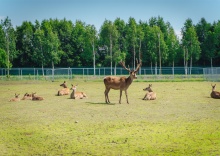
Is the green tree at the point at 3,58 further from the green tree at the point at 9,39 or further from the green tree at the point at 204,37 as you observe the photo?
the green tree at the point at 204,37

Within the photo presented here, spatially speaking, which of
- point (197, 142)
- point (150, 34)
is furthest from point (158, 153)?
point (150, 34)

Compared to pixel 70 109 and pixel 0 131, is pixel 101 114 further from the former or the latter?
pixel 0 131

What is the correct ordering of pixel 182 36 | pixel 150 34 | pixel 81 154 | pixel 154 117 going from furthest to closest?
pixel 182 36, pixel 150 34, pixel 154 117, pixel 81 154

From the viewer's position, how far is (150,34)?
228ft

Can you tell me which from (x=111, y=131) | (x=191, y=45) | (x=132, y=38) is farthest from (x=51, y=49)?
(x=111, y=131)

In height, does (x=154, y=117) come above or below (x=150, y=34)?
below

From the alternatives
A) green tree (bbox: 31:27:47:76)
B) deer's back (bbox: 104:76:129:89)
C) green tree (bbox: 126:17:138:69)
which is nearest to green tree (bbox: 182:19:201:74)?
green tree (bbox: 126:17:138:69)

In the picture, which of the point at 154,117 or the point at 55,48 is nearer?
the point at 154,117

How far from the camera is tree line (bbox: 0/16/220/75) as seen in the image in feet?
223

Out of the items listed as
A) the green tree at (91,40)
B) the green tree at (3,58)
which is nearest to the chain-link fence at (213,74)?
the green tree at (91,40)

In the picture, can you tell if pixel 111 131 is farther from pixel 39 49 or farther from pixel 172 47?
pixel 39 49

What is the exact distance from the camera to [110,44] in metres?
67.8

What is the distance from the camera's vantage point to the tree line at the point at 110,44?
68.1 metres

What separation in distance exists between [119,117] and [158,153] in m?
4.68
